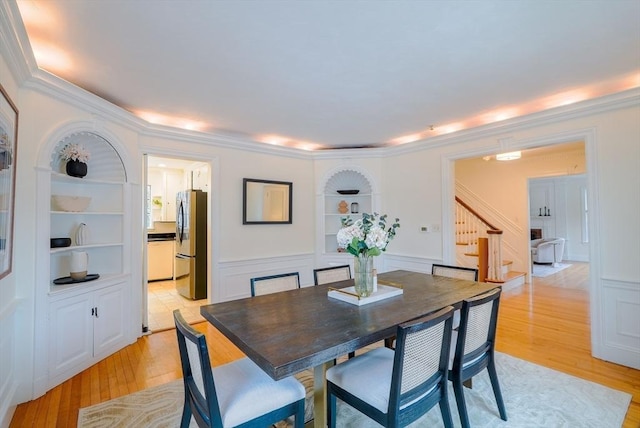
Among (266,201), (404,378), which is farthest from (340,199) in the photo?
(404,378)

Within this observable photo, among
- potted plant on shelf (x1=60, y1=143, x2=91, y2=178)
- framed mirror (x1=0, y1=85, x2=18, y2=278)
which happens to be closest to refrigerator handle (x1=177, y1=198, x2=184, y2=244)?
potted plant on shelf (x1=60, y1=143, x2=91, y2=178)

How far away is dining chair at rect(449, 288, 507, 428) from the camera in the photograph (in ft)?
5.95

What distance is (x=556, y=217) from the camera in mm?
9070

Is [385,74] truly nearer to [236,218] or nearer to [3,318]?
[236,218]

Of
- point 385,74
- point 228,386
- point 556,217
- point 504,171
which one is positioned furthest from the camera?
point 556,217

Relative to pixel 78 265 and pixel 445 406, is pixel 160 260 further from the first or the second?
pixel 445 406

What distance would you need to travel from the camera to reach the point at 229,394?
1.49 meters

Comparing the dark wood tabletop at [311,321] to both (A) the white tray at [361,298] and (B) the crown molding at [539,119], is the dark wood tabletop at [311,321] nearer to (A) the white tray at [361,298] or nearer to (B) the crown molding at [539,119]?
(A) the white tray at [361,298]

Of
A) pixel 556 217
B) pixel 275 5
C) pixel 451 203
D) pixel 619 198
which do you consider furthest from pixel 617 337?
pixel 556 217

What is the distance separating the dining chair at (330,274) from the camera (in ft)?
9.49

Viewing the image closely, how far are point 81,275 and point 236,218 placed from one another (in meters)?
1.86

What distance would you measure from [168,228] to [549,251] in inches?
371

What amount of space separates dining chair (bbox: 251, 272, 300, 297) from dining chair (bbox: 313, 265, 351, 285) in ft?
0.91

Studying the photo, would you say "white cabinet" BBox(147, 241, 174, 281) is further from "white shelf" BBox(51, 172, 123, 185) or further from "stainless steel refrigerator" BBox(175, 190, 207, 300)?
"white shelf" BBox(51, 172, 123, 185)
